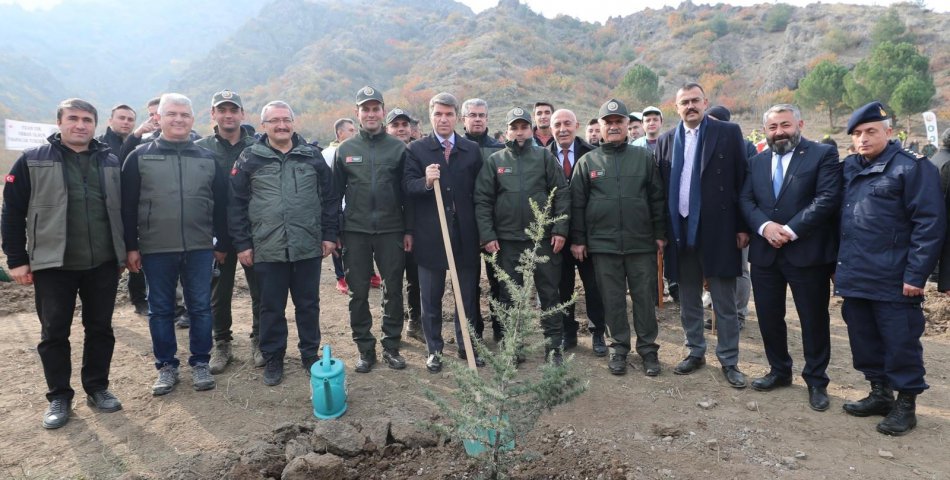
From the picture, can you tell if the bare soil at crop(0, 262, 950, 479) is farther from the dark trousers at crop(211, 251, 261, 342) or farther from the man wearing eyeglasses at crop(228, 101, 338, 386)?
the man wearing eyeglasses at crop(228, 101, 338, 386)

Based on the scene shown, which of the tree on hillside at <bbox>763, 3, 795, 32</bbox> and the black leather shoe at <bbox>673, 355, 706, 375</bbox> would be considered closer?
the black leather shoe at <bbox>673, 355, 706, 375</bbox>

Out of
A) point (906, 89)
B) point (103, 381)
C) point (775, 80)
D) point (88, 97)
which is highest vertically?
point (88, 97)

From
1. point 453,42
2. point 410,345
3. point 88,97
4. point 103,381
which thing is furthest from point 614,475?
point 88,97

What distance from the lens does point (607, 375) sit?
14.5 feet

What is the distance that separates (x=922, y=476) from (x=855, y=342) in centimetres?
95

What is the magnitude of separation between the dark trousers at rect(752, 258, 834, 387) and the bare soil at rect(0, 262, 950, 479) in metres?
0.27

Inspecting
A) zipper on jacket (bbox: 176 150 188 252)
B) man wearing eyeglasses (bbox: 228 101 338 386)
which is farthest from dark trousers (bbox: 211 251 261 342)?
zipper on jacket (bbox: 176 150 188 252)

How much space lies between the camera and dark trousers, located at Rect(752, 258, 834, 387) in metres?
3.79

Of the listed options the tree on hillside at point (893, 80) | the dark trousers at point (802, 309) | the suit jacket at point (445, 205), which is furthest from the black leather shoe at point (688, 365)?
the tree on hillside at point (893, 80)

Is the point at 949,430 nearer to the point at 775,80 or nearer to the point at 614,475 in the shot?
the point at 614,475

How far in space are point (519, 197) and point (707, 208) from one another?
1479 mm

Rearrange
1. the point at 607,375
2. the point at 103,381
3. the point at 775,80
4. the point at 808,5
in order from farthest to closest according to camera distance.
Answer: the point at 808,5, the point at 775,80, the point at 607,375, the point at 103,381

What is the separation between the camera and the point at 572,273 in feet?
16.5

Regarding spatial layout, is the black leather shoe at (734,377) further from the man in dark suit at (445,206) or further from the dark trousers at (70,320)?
the dark trousers at (70,320)
